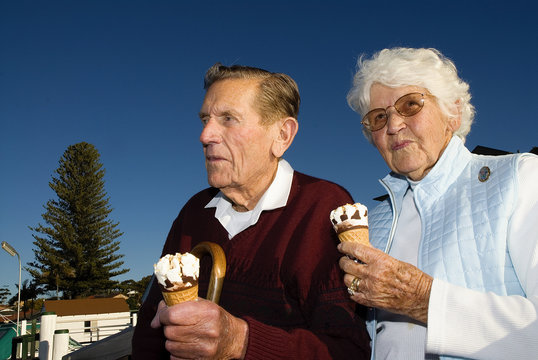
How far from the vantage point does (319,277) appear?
2.20m

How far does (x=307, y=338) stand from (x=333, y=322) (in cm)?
15

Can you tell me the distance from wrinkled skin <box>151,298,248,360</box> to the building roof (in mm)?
30665

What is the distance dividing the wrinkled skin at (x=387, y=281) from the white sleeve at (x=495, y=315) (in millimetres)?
63

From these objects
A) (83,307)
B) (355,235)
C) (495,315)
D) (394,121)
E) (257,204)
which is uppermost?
(83,307)

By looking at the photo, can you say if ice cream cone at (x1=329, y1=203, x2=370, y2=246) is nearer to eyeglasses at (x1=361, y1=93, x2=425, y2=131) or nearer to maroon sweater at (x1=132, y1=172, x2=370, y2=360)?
maroon sweater at (x1=132, y1=172, x2=370, y2=360)

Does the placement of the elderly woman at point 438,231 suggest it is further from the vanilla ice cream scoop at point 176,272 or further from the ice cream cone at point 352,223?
the vanilla ice cream scoop at point 176,272

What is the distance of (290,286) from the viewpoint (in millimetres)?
2254

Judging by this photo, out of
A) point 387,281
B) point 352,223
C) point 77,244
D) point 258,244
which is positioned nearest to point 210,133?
point 258,244

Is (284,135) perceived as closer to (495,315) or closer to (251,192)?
(251,192)


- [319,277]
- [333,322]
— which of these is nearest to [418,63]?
[319,277]

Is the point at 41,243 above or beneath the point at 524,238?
above

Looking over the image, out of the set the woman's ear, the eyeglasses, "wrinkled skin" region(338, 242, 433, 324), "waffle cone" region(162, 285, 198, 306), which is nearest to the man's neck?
the eyeglasses

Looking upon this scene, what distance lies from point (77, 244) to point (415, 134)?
145ft

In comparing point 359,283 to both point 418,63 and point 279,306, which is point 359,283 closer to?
point 279,306
